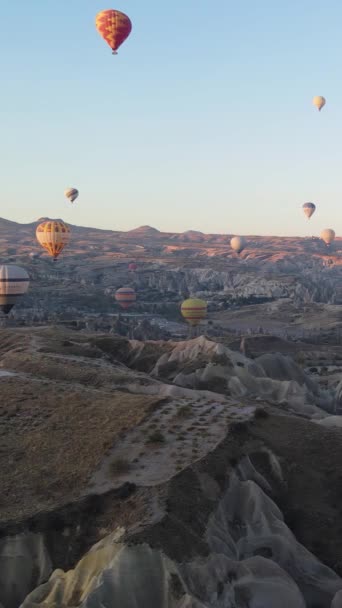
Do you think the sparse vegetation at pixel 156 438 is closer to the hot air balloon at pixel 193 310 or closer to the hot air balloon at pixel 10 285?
the hot air balloon at pixel 10 285

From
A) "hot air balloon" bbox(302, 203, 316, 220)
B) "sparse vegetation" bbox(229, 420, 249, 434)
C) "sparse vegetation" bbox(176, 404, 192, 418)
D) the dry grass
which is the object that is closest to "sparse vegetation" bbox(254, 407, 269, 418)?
"sparse vegetation" bbox(229, 420, 249, 434)

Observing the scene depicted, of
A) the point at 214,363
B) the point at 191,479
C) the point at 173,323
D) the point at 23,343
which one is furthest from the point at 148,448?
the point at 173,323

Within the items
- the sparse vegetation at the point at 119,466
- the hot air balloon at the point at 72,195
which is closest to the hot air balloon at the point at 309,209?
the hot air balloon at the point at 72,195

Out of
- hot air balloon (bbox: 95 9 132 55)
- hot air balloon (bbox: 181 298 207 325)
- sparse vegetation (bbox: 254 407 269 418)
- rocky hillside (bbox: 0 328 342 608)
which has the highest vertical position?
hot air balloon (bbox: 95 9 132 55)

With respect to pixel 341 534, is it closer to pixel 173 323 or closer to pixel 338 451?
pixel 338 451

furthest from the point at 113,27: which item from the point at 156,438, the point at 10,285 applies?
the point at 156,438

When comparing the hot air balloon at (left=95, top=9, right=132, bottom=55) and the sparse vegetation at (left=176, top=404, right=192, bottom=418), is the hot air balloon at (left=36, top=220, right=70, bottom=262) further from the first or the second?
the sparse vegetation at (left=176, top=404, right=192, bottom=418)
